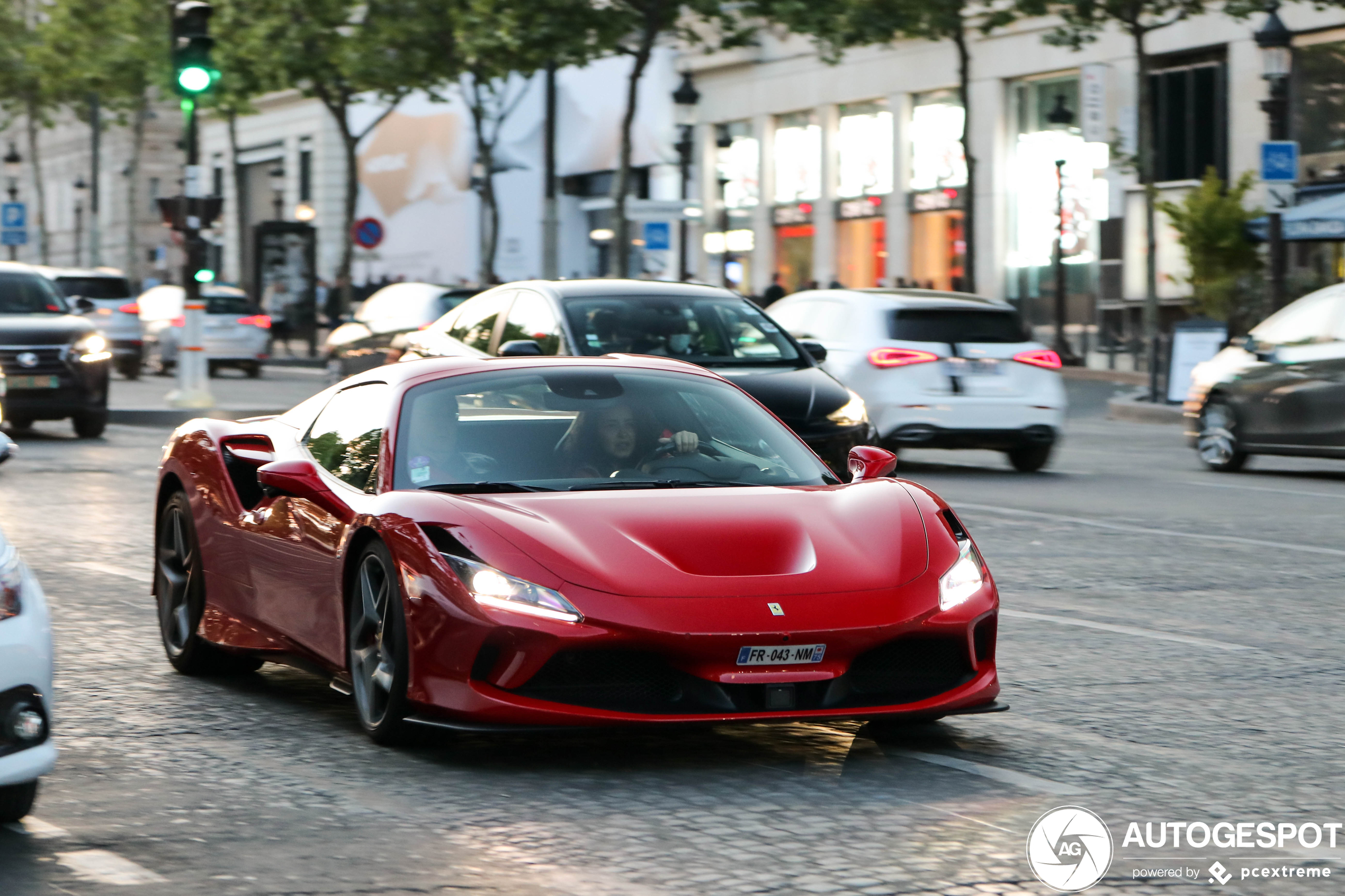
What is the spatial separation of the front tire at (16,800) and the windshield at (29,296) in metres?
17.8

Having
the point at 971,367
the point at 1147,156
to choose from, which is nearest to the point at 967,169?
the point at 1147,156

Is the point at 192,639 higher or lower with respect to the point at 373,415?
lower

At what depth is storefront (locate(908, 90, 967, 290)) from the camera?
46.8m

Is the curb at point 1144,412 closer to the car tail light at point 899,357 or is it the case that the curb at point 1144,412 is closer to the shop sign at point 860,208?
the car tail light at point 899,357

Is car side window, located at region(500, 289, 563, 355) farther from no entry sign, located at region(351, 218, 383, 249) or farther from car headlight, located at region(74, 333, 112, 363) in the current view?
no entry sign, located at region(351, 218, 383, 249)

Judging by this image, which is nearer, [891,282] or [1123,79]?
[1123,79]

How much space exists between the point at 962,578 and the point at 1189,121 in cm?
3712

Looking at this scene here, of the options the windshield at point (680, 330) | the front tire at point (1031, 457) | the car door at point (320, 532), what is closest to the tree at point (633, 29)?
the front tire at point (1031, 457)

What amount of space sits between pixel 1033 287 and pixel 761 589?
40.2m

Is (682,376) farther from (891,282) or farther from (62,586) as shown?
(891,282)

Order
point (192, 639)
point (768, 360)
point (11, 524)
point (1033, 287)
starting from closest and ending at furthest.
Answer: point (192, 639) → point (11, 524) → point (768, 360) → point (1033, 287)

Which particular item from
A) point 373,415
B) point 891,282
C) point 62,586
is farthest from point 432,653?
point 891,282

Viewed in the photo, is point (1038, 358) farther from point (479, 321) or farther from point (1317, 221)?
point (1317, 221)

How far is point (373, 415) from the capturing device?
23.5ft
